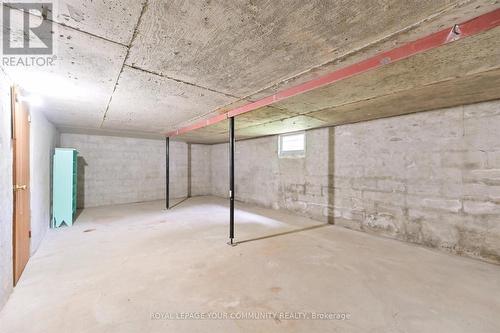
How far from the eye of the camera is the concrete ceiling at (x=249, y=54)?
1225mm

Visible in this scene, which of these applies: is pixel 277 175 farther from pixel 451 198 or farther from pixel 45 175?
pixel 45 175

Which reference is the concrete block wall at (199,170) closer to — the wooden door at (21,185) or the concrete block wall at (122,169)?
the concrete block wall at (122,169)

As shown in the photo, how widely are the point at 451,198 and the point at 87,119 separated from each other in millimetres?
6414

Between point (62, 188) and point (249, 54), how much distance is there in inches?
187

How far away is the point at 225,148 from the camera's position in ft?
26.7

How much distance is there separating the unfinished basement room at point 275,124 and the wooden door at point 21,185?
41 millimetres

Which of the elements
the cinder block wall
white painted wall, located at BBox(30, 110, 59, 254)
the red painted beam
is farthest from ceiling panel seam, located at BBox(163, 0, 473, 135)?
white painted wall, located at BBox(30, 110, 59, 254)

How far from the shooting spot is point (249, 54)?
5.57 feet

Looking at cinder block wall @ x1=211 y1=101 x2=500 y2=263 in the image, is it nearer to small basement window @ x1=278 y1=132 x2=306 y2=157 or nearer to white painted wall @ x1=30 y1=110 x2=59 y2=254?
small basement window @ x1=278 y1=132 x2=306 y2=157

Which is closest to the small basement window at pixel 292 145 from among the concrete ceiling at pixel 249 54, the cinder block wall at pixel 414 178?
the cinder block wall at pixel 414 178

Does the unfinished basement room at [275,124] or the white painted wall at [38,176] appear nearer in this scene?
the unfinished basement room at [275,124]

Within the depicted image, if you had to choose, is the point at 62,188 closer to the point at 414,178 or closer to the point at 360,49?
the point at 360,49

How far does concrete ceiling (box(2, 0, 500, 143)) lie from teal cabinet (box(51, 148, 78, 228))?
1.56 m

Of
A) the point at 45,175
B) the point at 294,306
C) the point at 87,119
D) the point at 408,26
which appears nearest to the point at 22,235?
the point at 45,175
